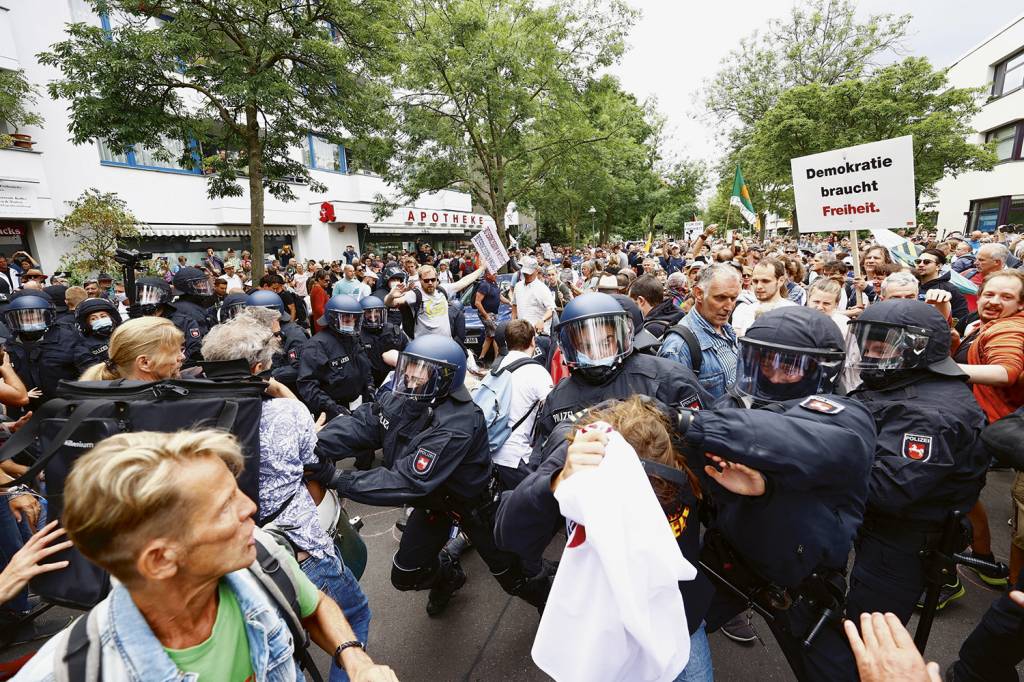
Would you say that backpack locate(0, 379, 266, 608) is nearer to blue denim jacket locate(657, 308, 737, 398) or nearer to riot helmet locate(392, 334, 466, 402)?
riot helmet locate(392, 334, 466, 402)

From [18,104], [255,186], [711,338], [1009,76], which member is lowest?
[711,338]

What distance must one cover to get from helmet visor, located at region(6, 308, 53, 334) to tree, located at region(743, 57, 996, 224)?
25.5 meters

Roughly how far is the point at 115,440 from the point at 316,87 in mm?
11246

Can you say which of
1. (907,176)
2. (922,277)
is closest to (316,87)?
(907,176)

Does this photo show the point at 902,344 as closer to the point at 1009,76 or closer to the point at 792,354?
the point at 792,354

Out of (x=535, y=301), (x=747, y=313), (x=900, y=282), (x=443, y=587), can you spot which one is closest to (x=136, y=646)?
(x=443, y=587)

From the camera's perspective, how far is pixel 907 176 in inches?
198

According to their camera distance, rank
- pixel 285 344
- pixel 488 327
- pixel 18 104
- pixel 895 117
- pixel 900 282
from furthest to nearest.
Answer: pixel 895 117
pixel 18 104
pixel 488 327
pixel 285 344
pixel 900 282

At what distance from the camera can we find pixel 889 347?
2.42m

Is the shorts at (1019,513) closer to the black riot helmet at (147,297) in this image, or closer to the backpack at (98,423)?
the backpack at (98,423)

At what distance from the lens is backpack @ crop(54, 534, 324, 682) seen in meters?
1.11

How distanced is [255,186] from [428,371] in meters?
9.39

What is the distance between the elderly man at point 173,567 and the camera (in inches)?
45.9

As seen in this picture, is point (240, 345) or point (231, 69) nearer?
point (240, 345)
